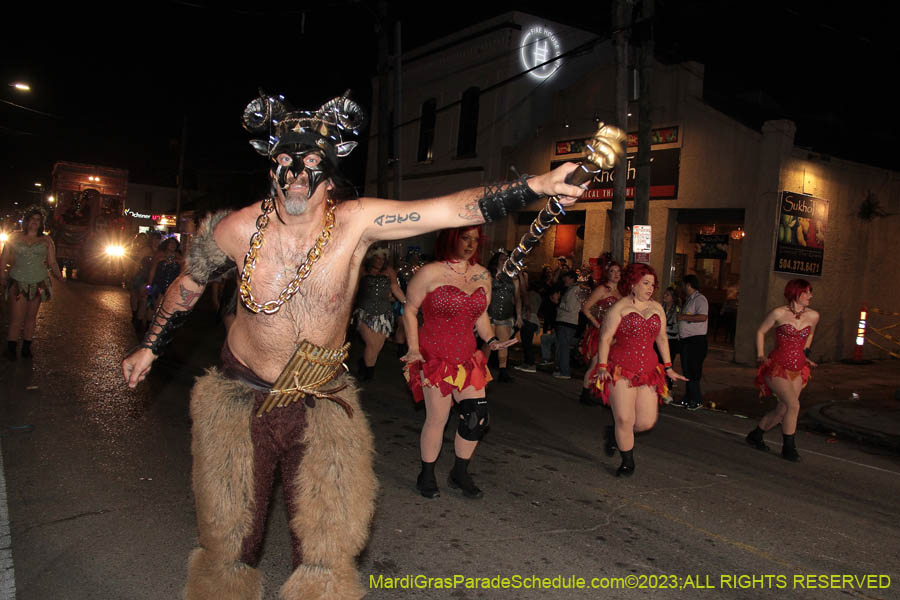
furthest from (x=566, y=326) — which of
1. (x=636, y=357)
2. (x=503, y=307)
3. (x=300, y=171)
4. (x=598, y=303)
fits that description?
(x=300, y=171)

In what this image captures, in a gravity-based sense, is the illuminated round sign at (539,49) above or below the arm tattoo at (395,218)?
above

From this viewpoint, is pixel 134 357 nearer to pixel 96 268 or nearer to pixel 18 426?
pixel 18 426

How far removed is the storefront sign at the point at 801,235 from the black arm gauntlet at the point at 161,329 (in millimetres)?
14642

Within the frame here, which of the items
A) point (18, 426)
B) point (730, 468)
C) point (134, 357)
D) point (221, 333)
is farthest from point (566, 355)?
point (134, 357)

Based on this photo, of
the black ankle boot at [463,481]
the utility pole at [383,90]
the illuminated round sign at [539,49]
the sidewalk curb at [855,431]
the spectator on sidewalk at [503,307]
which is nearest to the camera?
the black ankle boot at [463,481]

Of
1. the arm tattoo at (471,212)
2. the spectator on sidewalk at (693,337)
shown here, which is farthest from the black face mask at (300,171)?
the spectator on sidewalk at (693,337)

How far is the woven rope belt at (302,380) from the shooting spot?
296cm

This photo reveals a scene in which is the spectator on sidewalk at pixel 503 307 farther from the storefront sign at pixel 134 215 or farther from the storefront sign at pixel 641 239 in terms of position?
the storefront sign at pixel 134 215

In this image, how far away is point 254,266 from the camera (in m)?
3.04

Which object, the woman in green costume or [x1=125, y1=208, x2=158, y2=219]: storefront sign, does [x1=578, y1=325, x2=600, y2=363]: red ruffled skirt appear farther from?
[x1=125, y1=208, x2=158, y2=219]: storefront sign

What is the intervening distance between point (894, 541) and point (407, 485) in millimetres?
3639

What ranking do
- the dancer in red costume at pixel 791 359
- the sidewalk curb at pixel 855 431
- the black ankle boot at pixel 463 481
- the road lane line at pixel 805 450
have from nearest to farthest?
1. the black ankle boot at pixel 463 481
2. the dancer in red costume at pixel 791 359
3. the road lane line at pixel 805 450
4. the sidewalk curb at pixel 855 431

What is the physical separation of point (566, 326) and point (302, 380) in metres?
9.94

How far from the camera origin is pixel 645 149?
13.8 metres
